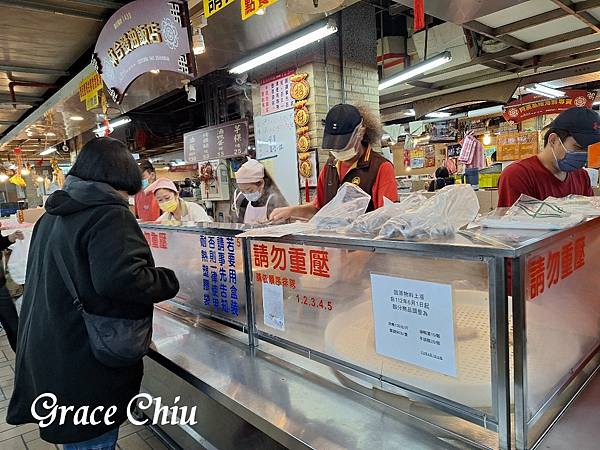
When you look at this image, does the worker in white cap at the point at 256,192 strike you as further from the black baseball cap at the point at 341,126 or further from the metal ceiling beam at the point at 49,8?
the metal ceiling beam at the point at 49,8

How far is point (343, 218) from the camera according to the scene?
1.42m

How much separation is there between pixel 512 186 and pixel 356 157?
858 mm

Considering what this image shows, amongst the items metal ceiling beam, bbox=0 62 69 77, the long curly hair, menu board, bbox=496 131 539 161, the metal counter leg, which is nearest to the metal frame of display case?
the metal counter leg

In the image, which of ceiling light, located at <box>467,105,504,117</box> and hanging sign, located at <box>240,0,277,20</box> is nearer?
hanging sign, located at <box>240,0,277,20</box>

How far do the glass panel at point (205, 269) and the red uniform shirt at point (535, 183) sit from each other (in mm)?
1560

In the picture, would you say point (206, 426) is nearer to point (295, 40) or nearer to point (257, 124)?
point (295, 40)

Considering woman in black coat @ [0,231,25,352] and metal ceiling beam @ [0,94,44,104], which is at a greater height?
metal ceiling beam @ [0,94,44,104]

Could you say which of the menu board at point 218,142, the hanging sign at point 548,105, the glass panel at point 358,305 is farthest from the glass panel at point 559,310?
the hanging sign at point 548,105

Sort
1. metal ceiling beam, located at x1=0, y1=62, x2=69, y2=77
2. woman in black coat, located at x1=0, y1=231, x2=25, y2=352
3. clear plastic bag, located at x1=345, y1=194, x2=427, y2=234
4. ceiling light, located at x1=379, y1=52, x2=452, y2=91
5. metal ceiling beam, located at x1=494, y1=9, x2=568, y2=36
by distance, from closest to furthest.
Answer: clear plastic bag, located at x1=345, y1=194, x2=427, y2=234 < woman in black coat, located at x1=0, y1=231, x2=25, y2=352 < metal ceiling beam, located at x1=494, y1=9, x2=568, y2=36 < ceiling light, located at x1=379, y1=52, x2=452, y2=91 < metal ceiling beam, located at x1=0, y1=62, x2=69, y2=77

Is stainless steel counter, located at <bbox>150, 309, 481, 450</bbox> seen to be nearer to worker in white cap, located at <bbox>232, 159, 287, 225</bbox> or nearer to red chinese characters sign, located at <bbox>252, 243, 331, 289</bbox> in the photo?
red chinese characters sign, located at <bbox>252, 243, 331, 289</bbox>

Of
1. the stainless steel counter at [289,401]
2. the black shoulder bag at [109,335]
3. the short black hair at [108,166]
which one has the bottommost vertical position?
the stainless steel counter at [289,401]

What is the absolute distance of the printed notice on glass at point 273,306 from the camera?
1.51 meters

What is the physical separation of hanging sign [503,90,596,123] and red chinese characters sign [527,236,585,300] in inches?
265

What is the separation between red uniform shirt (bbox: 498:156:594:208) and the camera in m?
2.24
